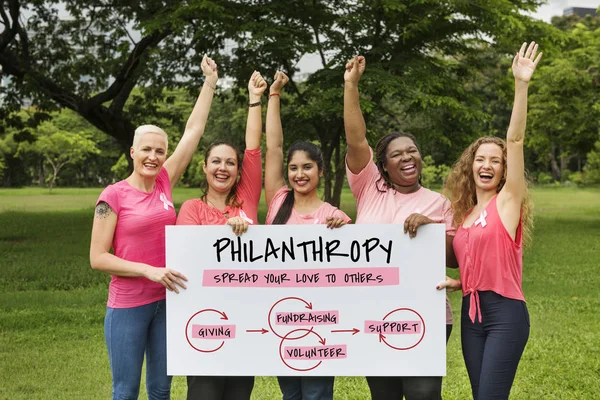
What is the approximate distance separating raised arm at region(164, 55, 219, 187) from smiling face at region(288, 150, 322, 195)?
2.26 ft

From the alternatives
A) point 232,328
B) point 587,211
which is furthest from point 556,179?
point 232,328

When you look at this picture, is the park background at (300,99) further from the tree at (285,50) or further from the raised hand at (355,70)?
the raised hand at (355,70)

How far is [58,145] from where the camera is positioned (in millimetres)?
49812

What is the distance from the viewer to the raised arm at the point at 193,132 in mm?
3857

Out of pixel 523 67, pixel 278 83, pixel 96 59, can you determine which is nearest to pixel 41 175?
pixel 96 59

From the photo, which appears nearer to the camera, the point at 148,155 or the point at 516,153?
the point at 516,153

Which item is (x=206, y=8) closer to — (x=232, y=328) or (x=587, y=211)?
(x=232, y=328)

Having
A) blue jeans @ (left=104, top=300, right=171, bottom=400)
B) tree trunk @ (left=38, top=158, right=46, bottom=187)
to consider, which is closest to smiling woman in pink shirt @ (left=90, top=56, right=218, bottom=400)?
blue jeans @ (left=104, top=300, right=171, bottom=400)

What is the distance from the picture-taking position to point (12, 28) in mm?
17781

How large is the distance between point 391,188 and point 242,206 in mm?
792

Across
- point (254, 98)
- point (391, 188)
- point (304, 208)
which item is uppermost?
point (254, 98)

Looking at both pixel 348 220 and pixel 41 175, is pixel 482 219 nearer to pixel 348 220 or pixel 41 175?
pixel 348 220

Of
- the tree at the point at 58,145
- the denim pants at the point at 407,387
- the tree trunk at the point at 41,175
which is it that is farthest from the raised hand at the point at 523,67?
the tree trunk at the point at 41,175

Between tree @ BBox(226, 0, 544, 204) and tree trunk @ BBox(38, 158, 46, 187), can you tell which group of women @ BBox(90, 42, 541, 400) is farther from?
tree trunk @ BBox(38, 158, 46, 187)
